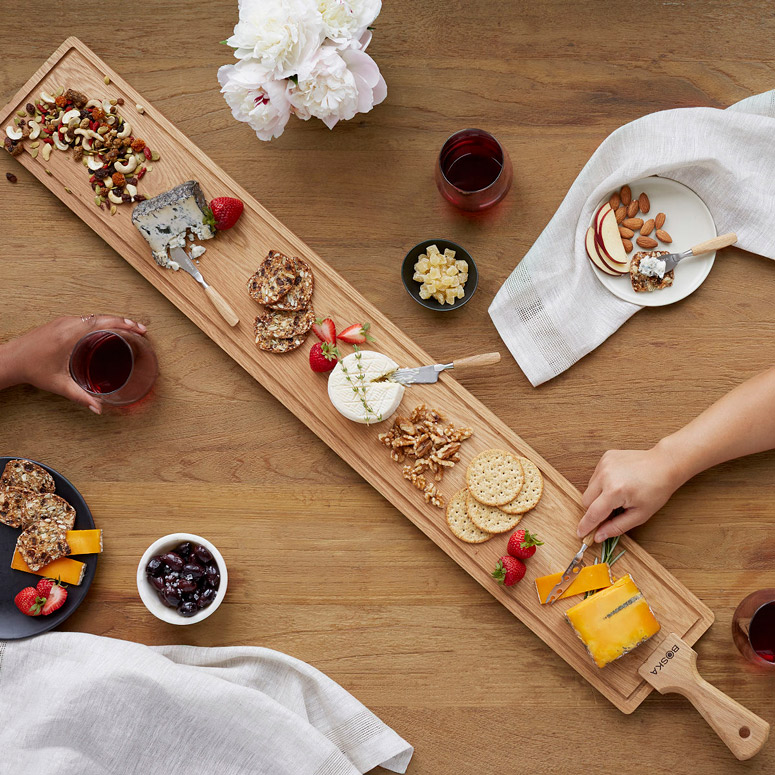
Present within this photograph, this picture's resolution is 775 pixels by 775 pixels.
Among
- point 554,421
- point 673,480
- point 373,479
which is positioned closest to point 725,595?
point 673,480

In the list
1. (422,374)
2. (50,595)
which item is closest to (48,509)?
(50,595)

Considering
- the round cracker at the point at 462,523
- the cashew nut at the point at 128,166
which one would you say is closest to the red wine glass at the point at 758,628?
the round cracker at the point at 462,523

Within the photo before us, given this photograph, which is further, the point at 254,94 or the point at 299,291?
the point at 299,291

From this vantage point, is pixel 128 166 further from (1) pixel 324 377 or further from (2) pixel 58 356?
(1) pixel 324 377

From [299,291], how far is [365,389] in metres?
0.27

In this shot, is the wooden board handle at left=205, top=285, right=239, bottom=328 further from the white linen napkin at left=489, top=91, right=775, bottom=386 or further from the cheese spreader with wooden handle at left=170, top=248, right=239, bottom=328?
the white linen napkin at left=489, top=91, right=775, bottom=386

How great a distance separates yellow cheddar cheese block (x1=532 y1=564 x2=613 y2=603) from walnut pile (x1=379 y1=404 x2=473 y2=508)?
0.27 meters

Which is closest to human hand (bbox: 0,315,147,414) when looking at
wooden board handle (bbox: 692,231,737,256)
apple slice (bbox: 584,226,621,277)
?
apple slice (bbox: 584,226,621,277)

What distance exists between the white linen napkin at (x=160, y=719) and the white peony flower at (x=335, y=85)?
1.14 m

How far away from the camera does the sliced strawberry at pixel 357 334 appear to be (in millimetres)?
1368

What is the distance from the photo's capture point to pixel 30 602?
4.46ft

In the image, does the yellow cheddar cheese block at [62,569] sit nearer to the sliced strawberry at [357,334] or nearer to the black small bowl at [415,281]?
the sliced strawberry at [357,334]

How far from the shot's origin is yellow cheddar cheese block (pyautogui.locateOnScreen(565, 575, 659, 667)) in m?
1.25

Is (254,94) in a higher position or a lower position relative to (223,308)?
higher
